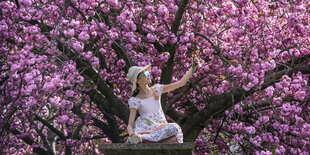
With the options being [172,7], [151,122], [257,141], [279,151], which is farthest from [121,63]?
[279,151]

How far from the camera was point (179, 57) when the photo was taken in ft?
21.9

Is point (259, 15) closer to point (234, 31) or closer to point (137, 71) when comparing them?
point (234, 31)

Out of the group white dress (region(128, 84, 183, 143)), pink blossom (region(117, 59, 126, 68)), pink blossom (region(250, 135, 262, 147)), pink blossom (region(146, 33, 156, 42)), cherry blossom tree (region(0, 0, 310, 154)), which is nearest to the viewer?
white dress (region(128, 84, 183, 143))

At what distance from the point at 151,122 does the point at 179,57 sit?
87.4 inches

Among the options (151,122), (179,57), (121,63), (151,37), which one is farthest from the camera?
(179,57)

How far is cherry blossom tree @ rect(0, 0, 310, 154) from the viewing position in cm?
523

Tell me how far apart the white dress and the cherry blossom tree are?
665mm

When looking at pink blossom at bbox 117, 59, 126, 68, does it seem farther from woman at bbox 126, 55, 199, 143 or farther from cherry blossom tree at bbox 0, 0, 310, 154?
woman at bbox 126, 55, 199, 143

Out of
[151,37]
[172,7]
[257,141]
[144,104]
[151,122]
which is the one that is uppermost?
[172,7]

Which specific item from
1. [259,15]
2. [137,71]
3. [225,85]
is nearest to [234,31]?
[259,15]

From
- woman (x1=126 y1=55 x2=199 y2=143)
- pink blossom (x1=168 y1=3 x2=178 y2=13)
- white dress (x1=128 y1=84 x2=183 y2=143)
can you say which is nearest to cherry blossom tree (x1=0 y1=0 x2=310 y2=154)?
pink blossom (x1=168 y1=3 x2=178 y2=13)

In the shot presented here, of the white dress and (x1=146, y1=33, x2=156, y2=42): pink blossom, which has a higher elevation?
(x1=146, y1=33, x2=156, y2=42): pink blossom

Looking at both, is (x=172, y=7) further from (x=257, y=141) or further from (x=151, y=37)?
(x=257, y=141)

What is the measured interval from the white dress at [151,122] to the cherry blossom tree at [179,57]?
665 millimetres
